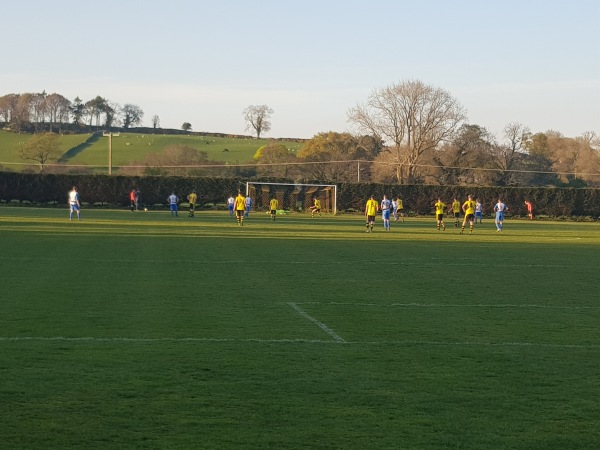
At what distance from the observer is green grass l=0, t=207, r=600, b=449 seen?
272 inches

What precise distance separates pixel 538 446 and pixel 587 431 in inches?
24.9

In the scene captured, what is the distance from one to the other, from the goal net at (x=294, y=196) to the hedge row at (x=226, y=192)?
1.96 meters

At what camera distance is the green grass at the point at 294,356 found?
6.90 metres

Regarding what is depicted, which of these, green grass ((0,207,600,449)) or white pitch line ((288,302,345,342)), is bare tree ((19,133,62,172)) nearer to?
green grass ((0,207,600,449))

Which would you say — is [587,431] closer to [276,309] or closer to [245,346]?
[245,346]

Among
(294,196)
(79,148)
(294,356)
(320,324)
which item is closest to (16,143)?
(79,148)

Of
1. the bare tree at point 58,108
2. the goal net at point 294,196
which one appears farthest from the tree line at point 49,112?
the goal net at point 294,196

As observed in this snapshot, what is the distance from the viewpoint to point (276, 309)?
45.3 ft

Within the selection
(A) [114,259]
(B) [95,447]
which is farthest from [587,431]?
(A) [114,259]

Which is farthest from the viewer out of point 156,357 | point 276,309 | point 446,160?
point 446,160

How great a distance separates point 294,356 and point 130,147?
11666 cm

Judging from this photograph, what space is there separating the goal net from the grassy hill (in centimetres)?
4204

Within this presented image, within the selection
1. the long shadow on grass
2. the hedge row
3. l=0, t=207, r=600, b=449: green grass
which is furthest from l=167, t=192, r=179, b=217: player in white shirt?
the long shadow on grass

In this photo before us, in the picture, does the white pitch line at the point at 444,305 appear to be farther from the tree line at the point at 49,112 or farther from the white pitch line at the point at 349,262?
the tree line at the point at 49,112
